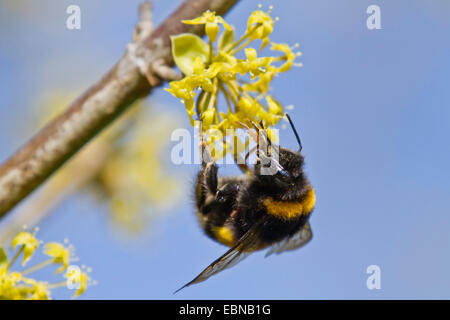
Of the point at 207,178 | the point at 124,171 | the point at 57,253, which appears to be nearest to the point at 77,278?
the point at 57,253

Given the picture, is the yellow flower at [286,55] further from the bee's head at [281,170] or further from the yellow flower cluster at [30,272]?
the yellow flower cluster at [30,272]

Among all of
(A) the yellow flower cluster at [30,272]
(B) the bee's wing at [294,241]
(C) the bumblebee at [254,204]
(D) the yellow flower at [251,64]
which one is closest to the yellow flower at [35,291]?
(A) the yellow flower cluster at [30,272]

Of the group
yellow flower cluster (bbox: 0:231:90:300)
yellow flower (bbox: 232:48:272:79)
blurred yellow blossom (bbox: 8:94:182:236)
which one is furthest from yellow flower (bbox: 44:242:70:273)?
yellow flower (bbox: 232:48:272:79)

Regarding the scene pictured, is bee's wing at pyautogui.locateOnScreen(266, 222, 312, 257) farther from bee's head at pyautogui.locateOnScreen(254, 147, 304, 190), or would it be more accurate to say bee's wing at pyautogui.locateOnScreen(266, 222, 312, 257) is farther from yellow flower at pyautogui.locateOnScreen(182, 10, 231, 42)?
yellow flower at pyautogui.locateOnScreen(182, 10, 231, 42)

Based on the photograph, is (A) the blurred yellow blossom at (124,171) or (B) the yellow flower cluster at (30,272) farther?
(A) the blurred yellow blossom at (124,171)

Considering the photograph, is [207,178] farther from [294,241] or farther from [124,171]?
A: [124,171]

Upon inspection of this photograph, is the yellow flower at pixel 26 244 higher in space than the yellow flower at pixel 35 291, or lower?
higher

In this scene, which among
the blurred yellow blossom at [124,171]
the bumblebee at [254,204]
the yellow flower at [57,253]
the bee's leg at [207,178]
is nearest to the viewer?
the bumblebee at [254,204]
